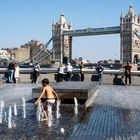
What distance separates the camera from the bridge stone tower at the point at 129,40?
116 metres

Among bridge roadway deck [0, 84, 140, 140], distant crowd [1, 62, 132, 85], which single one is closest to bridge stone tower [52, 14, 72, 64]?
distant crowd [1, 62, 132, 85]

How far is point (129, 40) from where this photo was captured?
116m

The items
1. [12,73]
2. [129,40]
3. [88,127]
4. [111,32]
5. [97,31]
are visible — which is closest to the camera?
Result: [88,127]

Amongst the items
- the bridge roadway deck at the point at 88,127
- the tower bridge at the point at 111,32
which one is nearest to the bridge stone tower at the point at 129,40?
the tower bridge at the point at 111,32

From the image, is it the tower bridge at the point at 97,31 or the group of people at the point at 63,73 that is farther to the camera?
the tower bridge at the point at 97,31

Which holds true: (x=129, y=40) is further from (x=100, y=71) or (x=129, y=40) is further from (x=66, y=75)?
(x=100, y=71)

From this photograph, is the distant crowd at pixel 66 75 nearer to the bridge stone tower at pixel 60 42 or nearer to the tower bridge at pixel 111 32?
the tower bridge at pixel 111 32

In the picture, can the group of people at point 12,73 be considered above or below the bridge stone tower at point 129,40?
below

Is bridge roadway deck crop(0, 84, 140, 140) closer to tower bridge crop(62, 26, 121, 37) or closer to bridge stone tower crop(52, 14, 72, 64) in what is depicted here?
tower bridge crop(62, 26, 121, 37)

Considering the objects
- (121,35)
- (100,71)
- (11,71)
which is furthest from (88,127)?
(121,35)

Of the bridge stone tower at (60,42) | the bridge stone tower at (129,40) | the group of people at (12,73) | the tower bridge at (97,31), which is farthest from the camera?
the bridge stone tower at (60,42)

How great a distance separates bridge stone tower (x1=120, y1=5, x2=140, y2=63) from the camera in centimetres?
11631

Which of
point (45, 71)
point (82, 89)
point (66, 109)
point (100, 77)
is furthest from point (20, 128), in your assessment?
point (45, 71)

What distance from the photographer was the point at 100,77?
66.2 feet
